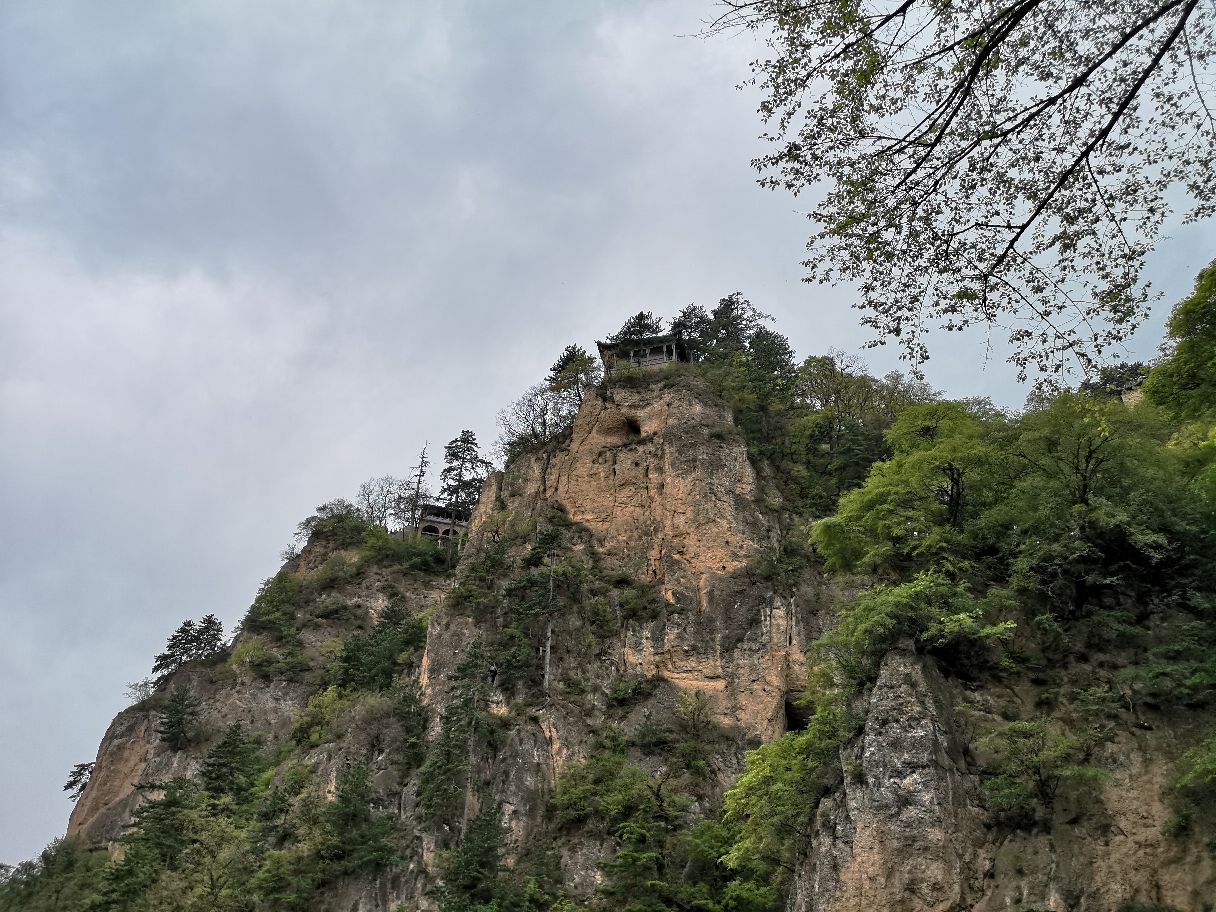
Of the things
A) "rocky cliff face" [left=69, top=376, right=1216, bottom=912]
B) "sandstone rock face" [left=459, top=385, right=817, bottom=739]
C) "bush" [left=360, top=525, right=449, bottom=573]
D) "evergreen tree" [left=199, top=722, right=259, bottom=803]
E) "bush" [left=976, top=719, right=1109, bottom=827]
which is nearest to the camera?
"rocky cliff face" [left=69, top=376, right=1216, bottom=912]

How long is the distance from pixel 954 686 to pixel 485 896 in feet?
50.9

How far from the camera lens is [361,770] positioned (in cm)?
3247

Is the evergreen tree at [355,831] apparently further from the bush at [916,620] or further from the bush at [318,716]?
the bush at [916,620]

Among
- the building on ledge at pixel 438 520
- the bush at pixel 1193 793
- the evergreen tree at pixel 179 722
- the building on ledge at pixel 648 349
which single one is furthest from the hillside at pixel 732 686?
the building on ledge at pixel 438 520

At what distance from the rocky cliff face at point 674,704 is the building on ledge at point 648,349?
6847mm

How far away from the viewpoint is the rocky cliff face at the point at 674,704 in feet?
51.1

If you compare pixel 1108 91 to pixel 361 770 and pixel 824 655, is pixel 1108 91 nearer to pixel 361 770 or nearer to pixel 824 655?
pixel 824 655

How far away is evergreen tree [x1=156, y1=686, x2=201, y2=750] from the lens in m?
46.4

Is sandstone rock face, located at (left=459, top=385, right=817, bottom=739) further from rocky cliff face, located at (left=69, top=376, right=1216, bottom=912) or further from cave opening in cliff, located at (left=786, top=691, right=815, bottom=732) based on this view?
cave opening in cliff, located at (left=786, top=691, right=815, bottom=732)

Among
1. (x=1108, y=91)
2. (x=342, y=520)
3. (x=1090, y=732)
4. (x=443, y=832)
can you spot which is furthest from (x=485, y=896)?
(x=342, y=520)

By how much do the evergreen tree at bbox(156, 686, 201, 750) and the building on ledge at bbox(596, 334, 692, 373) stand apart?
29.2 m

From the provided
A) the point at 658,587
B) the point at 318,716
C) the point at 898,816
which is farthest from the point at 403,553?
the point at 898,816

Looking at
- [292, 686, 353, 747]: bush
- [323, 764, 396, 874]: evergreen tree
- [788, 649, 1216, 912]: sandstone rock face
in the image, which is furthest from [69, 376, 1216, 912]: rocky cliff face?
[292, 686, 353, 747]: bush

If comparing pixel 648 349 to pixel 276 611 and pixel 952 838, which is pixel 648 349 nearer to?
pixel 276 611
